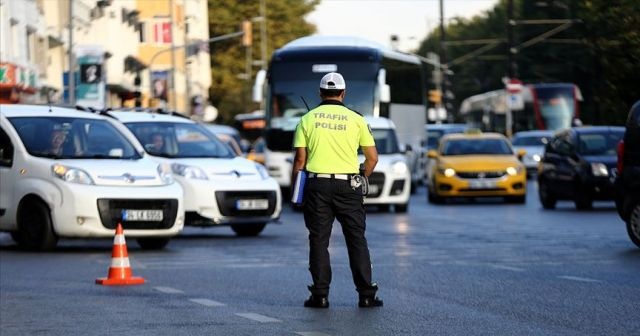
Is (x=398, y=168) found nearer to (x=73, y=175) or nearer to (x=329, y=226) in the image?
(x=73, y=175)

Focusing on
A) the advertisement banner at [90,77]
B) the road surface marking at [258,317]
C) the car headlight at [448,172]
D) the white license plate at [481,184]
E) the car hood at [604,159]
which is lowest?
the road surface marking at [258,317]

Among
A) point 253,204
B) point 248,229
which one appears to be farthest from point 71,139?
point 248,229

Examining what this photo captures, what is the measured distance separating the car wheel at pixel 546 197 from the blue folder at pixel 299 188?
22.0 metres

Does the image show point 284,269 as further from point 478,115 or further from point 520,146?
point 478,115

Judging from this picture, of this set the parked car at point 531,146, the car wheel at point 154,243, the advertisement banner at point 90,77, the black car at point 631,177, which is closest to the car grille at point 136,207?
the car wheel at point 154,243

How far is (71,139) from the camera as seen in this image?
2338cm

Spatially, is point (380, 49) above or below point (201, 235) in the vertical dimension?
above

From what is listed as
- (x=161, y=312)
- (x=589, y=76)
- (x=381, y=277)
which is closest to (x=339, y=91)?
(x=161, y=312)

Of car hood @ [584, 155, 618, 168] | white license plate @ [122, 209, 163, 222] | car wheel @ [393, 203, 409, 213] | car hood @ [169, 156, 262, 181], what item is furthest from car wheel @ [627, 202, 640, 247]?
car wheel @ [393, 203, 409, 213]

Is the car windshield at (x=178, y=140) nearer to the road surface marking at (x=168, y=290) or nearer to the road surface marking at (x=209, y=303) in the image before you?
the road surface marking at (x=168, y=290)

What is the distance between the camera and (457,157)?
1561 inches

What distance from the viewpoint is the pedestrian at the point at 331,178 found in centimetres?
1438

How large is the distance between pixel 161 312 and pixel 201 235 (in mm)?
13307

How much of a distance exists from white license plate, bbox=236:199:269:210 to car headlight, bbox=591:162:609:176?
9606mm
